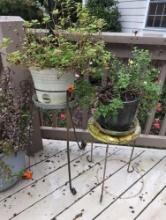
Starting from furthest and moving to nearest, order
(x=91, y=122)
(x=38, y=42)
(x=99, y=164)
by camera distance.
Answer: (x=99, y=164) → (x=91, y=122) → (x=38, y=42)

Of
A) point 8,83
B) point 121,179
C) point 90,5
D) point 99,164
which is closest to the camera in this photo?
point 8,83

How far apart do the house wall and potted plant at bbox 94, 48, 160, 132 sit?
4585 millimetres

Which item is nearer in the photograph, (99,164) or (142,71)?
(142,71)

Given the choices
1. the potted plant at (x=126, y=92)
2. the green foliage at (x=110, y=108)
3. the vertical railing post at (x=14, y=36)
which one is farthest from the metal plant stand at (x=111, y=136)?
the vertical railing post at (x=14, y=36)

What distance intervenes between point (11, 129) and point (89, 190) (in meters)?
0.70

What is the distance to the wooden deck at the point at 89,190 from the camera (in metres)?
1.54

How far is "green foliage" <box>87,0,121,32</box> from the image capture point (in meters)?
6.05

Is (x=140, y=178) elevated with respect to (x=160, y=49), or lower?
lower

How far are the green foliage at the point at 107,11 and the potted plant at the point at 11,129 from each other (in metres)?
4.95

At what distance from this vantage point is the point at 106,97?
1455 millimetres

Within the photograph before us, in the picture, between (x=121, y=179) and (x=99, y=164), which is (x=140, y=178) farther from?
(x=99, y=164)

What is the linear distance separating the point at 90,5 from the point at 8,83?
539cm

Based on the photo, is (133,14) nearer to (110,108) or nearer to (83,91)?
(83,91)

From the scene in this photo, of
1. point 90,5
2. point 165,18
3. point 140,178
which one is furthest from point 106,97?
point 90,5
